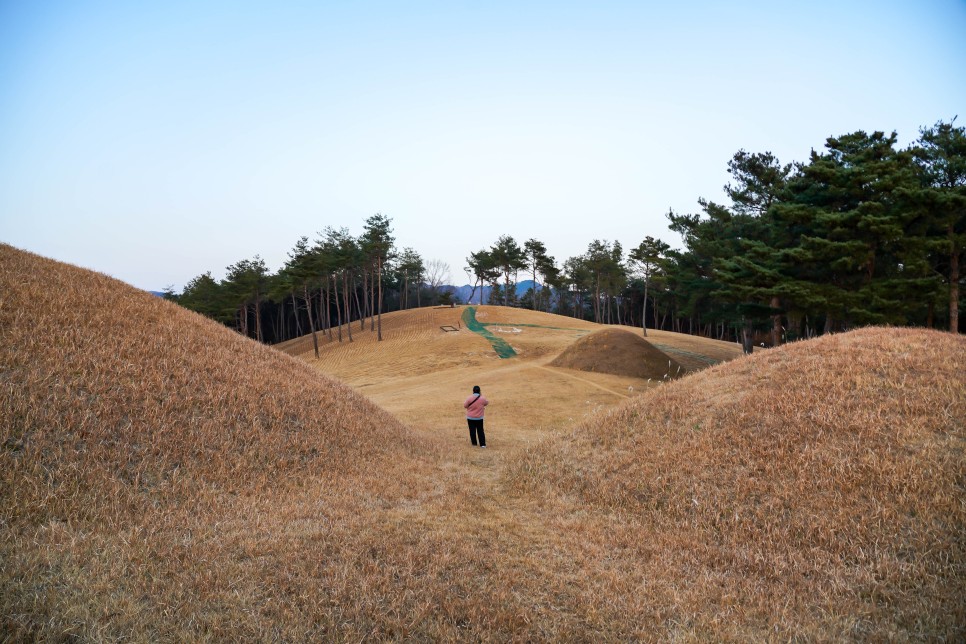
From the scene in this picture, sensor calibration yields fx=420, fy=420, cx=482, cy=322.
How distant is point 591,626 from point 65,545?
618cm

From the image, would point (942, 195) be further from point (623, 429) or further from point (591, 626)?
point (591, 626)

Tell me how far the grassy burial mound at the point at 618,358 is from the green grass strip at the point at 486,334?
308 inches

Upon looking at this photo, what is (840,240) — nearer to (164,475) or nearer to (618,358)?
(618,358)

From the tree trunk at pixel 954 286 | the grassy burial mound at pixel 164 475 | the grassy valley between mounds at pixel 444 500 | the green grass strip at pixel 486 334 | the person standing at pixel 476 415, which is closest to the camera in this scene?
the grassy burial mound at pixel 164 475

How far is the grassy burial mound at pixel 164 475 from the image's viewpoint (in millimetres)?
4301

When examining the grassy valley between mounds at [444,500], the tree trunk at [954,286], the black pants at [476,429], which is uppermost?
the tree trunk at [954,286]

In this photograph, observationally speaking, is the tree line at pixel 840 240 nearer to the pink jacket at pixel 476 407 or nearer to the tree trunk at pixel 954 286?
the tree trunk at pixel 954 286

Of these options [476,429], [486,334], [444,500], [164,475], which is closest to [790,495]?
[444,500]

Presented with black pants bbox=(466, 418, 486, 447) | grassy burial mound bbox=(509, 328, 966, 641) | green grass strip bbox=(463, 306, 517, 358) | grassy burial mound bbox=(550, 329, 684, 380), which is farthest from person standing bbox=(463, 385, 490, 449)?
green grass strip bbox=(463, 306, 517, 358)

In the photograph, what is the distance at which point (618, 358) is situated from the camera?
94.2 ft

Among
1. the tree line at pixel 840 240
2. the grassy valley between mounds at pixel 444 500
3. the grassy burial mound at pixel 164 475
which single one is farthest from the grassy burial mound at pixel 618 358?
the grassy burial mound at pixel 164 475

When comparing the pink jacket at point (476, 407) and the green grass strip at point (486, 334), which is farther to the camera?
the green grass strip at point (486, 334)

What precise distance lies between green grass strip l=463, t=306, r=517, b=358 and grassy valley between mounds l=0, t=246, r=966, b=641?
82.4 ft

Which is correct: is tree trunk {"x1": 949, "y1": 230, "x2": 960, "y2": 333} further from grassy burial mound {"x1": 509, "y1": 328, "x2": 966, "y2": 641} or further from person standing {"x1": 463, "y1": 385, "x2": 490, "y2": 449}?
person standing {"x1": 463, "y1": 385, "x2": 490, "y2": 449}
